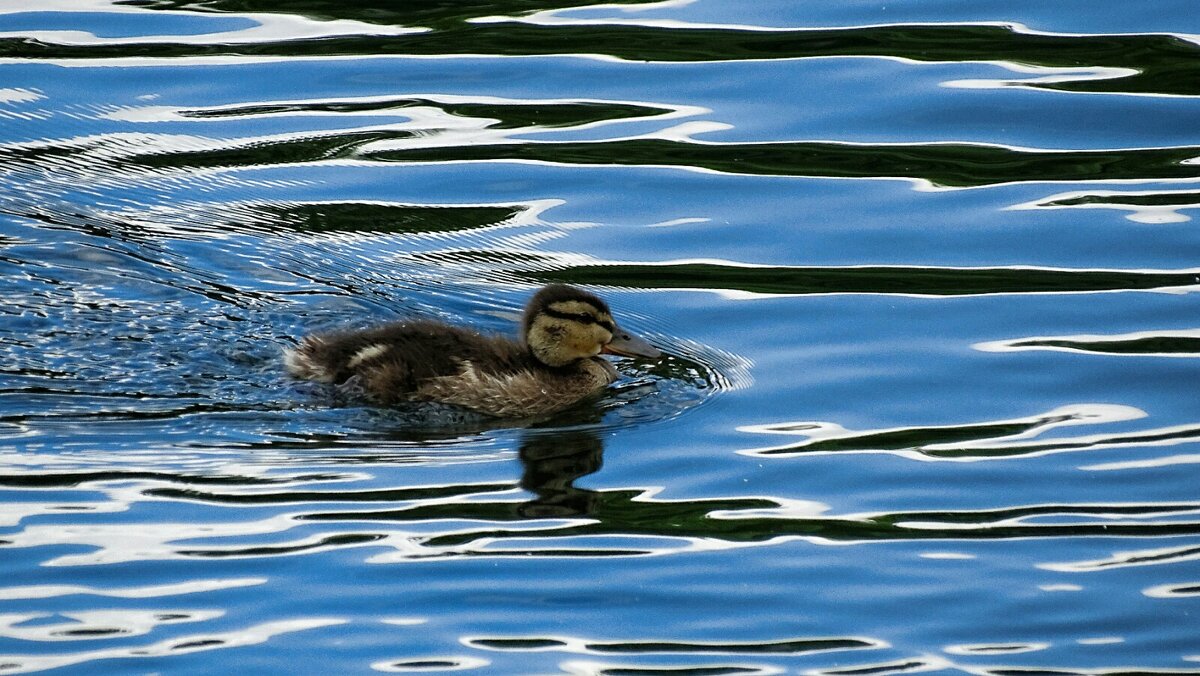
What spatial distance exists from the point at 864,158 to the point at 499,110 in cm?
208

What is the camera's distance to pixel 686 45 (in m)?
11.4

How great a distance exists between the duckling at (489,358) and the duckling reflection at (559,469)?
15.0 inches

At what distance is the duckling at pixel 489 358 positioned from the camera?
771cm

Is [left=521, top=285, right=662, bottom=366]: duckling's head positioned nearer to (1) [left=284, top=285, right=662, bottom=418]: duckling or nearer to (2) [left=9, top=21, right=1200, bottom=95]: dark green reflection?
(1) [left=284, top=285, right=662, bottom=418]: duckling

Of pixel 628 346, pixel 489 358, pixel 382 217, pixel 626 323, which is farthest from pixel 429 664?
pixel 382 217

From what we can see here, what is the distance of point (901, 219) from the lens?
9.20m

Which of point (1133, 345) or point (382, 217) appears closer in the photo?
point (1133, 345)

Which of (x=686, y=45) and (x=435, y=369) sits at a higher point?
(x=686, y=45)

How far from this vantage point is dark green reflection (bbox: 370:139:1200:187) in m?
9.73

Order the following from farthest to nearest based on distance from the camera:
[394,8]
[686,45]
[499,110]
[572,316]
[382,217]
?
[394,8] → [686,45] → [499,110] → [382,217] → [572,316]

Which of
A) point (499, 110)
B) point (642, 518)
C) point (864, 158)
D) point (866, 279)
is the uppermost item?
point (499, 110)

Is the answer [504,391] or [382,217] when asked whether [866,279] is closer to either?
[504,391]

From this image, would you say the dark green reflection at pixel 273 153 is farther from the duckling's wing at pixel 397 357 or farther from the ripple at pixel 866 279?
the duckling's wing at pixel 397 357

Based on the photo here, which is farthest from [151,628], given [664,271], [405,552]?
[664,271]
